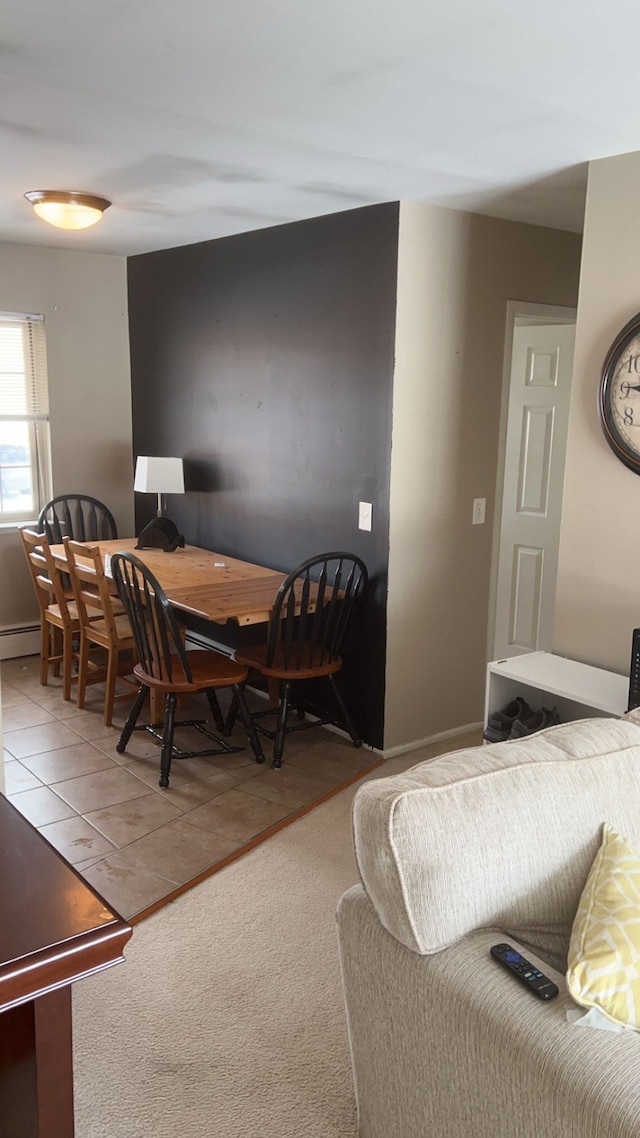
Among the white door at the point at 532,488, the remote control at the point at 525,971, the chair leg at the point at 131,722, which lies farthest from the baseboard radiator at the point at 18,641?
the remote control at the point at 525,971

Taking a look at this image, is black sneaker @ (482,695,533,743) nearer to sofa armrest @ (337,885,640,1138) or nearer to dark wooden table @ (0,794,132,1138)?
sofa armrest @ (337,885,640,1138)

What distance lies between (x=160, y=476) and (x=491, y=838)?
3575 mm

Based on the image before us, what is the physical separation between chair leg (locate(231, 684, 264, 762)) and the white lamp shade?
142cm

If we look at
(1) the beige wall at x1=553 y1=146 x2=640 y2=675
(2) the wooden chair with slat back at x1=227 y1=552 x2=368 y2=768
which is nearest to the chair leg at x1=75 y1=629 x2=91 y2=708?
(2) the wooden chair with slat back at x1=227 y1=552 x2=368 y2=768

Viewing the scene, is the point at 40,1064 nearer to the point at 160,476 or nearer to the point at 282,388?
the point at 282,388

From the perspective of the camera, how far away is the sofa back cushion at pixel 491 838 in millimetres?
1433

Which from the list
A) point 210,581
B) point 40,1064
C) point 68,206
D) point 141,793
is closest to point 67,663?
point 210,581

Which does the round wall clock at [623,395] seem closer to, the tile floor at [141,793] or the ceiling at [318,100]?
the ceiling at [318,100]

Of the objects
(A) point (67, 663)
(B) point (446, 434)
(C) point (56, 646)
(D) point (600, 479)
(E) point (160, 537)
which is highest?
(B) point (446, 434)

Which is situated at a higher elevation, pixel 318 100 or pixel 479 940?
pixel 318 100

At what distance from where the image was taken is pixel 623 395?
2742mm

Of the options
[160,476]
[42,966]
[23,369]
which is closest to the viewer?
[42,966]

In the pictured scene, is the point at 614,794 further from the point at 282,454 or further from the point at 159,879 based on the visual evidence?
the point at 282,454

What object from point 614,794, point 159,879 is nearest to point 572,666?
point 614,794
